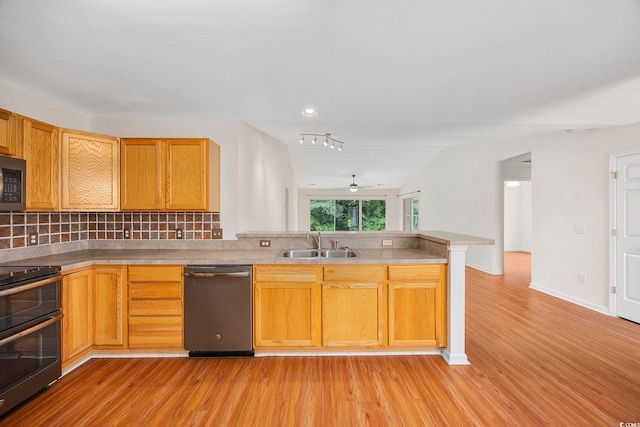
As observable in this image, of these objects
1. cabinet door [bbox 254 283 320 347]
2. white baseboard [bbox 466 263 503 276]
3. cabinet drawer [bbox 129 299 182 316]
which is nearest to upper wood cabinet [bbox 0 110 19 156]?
cabinet drawer [bbox 129 299 182 316]

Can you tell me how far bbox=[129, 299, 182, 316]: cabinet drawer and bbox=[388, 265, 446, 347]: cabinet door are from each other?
186 cm

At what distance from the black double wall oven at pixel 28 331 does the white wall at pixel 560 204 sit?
5.69 meters

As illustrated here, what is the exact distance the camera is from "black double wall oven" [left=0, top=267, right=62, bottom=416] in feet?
5.91

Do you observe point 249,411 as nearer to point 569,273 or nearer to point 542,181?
point 569,273

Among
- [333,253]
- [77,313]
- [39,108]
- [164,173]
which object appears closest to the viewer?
[77,313]

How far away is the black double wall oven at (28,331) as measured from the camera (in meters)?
1.80

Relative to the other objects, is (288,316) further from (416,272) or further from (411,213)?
(411,213)

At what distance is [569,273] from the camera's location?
409 cm

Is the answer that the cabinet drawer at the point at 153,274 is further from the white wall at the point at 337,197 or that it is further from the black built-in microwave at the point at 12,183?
the white wall at the point at 337,197

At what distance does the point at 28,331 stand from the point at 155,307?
2.57 feet

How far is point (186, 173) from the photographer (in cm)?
284

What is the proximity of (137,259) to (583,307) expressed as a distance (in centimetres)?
526

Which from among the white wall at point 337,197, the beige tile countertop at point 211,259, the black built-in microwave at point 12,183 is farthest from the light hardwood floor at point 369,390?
the white wall at point 337,197

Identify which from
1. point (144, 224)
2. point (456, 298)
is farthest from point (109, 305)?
point (456, 298)
